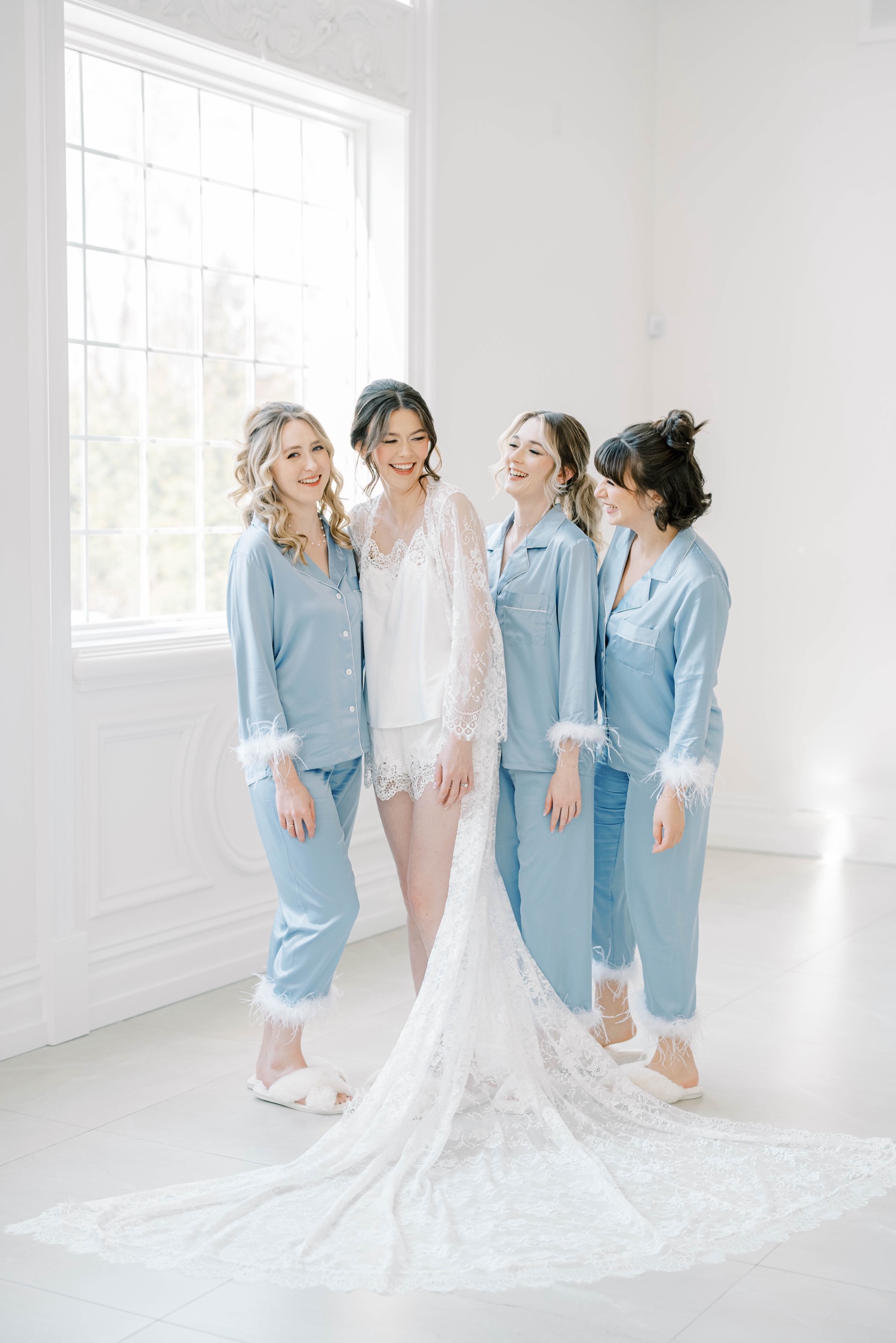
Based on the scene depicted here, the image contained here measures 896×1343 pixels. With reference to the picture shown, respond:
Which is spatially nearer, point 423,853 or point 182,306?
point 423,853

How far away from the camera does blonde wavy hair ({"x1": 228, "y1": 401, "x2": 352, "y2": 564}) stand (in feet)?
9.66

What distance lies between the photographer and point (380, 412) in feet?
9.45

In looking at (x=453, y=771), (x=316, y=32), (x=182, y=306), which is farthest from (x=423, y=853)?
(x=316, y=32)

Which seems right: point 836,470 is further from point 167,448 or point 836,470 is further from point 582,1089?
point 582,1089

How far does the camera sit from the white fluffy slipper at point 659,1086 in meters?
3.05

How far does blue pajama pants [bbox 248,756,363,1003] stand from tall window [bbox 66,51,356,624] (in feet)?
4.00

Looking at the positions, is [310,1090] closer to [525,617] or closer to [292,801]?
[292,801]

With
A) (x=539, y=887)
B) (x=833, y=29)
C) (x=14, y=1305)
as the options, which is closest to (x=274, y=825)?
(x=539, y=887)

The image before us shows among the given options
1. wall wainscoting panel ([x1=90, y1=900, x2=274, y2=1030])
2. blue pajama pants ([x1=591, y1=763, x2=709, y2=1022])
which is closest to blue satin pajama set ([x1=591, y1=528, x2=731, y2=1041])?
blue pajama pants ([x1=591, y1=763, x2=709, y2=1022])

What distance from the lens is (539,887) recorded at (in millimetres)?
3021

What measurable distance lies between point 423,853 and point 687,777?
23.2 inches

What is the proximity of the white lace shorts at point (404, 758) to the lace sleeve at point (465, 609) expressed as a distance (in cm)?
6

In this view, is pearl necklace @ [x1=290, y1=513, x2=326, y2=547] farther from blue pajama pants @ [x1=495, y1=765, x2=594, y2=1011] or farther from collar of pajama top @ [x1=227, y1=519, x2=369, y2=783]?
blue pajama pants @ [x1=495, y1=765, x2=594, y2=1011]

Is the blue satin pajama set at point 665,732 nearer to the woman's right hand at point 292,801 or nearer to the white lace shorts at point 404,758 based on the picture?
the white lace shorts at point 404,758
